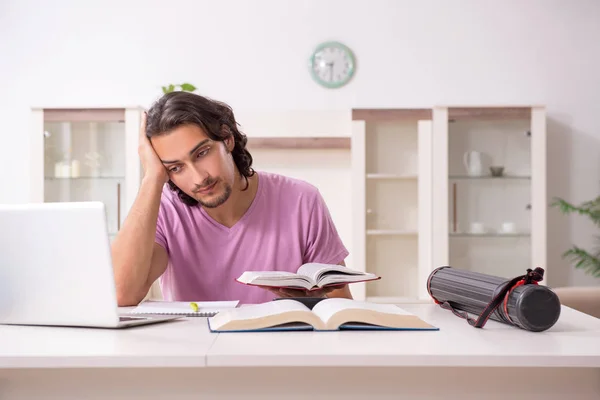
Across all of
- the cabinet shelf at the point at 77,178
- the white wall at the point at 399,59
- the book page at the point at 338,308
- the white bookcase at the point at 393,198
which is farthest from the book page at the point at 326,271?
the white wall at the point at 399,59

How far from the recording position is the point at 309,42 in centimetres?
428

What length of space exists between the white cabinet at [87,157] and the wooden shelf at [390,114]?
1.27 meters

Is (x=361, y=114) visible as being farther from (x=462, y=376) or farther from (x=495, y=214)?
(x=462, y=376)

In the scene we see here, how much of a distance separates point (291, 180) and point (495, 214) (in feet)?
7.35

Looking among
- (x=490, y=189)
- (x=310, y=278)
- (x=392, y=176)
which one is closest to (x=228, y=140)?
(x=310, y=278)

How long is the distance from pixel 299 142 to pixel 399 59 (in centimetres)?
82

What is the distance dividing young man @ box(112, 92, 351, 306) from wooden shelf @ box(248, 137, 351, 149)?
2004mm

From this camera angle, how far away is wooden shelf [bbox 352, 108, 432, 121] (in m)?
3.95

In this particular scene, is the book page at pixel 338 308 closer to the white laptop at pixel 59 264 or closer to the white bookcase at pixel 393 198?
the white laptop at pixel 59 264

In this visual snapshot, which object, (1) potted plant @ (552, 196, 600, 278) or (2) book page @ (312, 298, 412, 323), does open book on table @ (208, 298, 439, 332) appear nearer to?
(2) book page @ (312, 298, 412, 323)

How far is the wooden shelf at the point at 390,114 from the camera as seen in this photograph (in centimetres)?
395

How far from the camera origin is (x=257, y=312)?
4.19 ft

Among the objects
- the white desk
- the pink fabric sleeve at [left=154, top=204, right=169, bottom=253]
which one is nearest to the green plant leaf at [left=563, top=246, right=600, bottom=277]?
the pink fabric sleeve at [left=154, top=204, right=169, bottom=253]

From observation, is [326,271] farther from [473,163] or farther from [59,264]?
[473,163]
